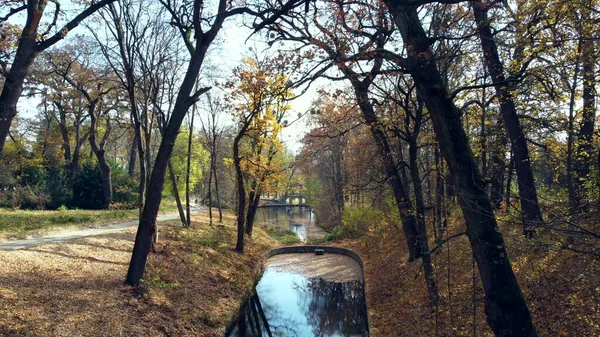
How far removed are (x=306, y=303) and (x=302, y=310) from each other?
2.43 feet

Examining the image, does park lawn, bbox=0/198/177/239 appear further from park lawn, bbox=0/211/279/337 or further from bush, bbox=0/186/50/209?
bush, bbox=0/186/50/209

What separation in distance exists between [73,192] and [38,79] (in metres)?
6.65

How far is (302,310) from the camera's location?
12.2m

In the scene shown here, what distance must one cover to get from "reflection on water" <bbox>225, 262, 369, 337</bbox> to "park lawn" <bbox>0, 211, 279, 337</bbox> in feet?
2.22

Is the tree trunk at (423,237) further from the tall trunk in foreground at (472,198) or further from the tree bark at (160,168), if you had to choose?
the tree bark at (160,168)

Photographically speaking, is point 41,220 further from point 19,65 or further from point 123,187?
point 19,65

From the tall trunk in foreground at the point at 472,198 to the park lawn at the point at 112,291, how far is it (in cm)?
608

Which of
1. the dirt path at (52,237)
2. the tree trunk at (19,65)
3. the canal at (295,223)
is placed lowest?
the canal at (295,223)

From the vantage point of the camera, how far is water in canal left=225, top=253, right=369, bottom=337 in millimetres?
10297

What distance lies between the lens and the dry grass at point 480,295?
595 cm

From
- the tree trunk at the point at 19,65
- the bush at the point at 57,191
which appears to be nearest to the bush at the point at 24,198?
the bush at the point at 57,191

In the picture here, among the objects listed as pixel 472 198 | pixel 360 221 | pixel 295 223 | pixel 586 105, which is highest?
pixel 586 105

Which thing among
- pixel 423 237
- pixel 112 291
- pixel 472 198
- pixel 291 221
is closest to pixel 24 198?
pixel 112 291

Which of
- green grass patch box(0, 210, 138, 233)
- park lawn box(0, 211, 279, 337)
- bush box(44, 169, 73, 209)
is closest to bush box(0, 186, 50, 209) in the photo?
bush box(44, 169, 73, 209)
